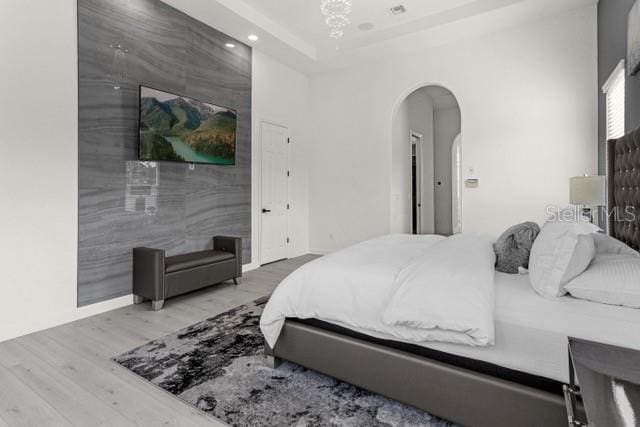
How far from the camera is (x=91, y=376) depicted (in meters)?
2.12

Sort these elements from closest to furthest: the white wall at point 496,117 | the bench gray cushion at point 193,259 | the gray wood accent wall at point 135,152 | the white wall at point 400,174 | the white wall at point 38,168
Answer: the white wall at point 38,168, the gray wood accent wall at point 135,152, the bench gray cushion at point 193,259, the white wall at point 496,117, the white wall at point 400,174

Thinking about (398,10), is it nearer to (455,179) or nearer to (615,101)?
(615,101)

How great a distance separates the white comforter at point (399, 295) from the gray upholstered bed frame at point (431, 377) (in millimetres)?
90

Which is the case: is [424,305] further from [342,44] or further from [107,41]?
[342,44]

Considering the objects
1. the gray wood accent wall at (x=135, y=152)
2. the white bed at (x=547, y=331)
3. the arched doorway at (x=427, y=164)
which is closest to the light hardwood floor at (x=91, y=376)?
the gray wood accent wall at (x=135, y=152)

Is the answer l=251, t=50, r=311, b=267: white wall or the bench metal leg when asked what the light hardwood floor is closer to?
the bench metal leg

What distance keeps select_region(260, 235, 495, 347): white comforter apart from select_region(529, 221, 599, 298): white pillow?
223mm

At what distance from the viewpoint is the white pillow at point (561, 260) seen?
1.57 m

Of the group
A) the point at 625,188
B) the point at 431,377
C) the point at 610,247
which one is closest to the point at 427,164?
the point at 625,188

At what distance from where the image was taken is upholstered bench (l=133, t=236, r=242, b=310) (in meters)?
3.32

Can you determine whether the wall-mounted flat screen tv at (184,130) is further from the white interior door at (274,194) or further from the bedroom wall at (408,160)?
the bedroom wall at (408,160)

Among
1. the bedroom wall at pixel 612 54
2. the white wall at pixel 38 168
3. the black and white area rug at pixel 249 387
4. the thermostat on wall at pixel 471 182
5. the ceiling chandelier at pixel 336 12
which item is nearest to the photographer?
the black and white area rug at pixel 249 387

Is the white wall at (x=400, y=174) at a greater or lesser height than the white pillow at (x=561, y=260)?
greater

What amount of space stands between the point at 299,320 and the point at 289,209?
151 inches
